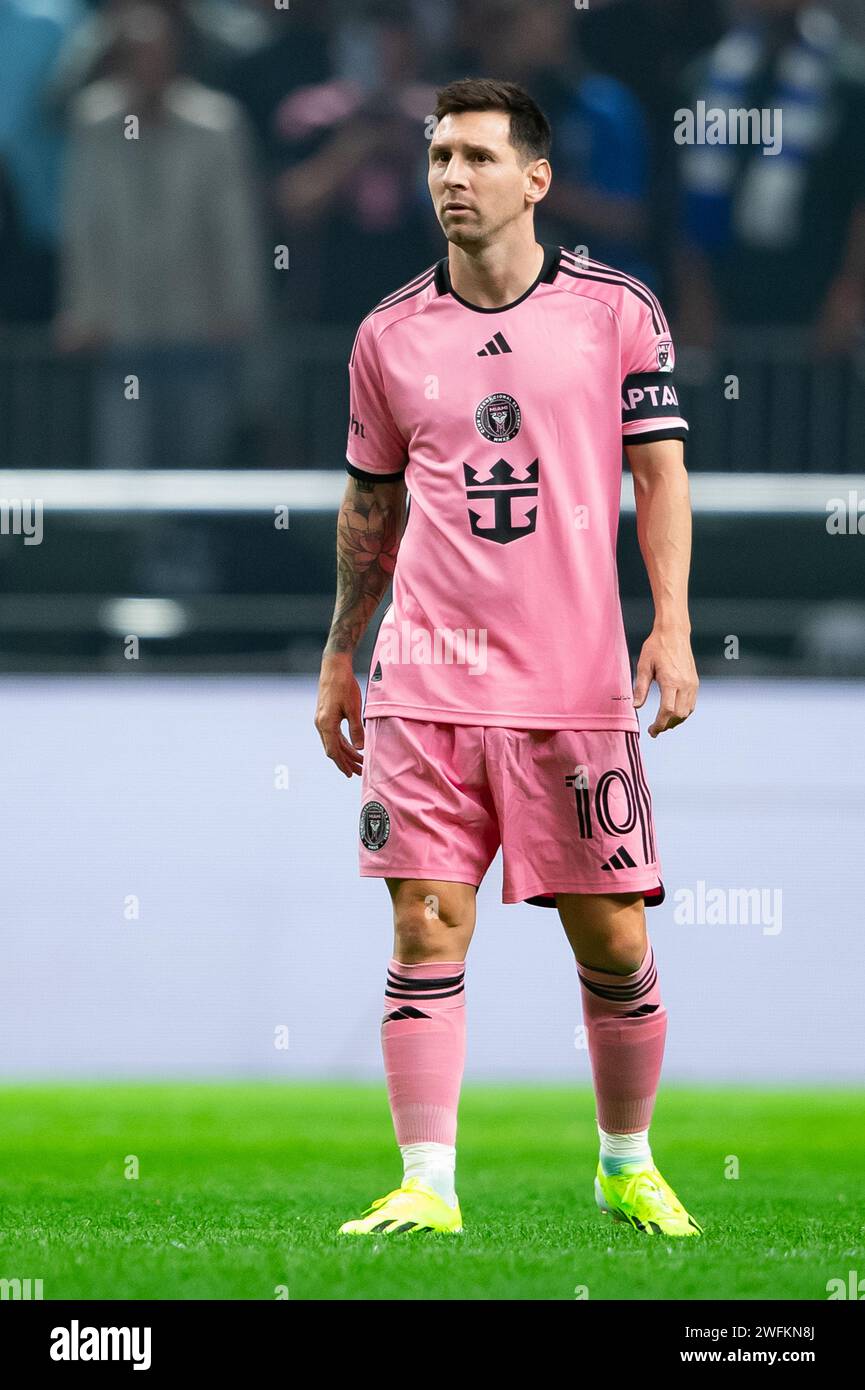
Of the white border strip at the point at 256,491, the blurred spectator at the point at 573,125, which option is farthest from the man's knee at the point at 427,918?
the blurred spectator at the point at 573,125

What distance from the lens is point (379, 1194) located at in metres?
3.63

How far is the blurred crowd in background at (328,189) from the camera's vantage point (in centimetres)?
760

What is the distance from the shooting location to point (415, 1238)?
282 cm

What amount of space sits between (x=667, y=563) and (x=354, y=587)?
477 millimetres

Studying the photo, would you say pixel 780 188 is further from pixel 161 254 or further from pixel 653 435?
pixel 653 435

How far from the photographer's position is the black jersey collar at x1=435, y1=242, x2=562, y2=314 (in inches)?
122

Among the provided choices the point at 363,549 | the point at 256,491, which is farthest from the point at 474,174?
the point at 256,491

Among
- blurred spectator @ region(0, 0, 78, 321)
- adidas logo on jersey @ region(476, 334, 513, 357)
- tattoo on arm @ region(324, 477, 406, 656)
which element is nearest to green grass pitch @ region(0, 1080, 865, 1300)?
tattoo on arm @ region(324, 477, 406, 656)

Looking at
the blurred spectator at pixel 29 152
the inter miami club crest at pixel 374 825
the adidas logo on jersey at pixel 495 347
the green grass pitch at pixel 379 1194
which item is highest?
the blurred spectator at pixel 29 152

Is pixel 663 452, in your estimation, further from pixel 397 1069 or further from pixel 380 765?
pixel 397 1069

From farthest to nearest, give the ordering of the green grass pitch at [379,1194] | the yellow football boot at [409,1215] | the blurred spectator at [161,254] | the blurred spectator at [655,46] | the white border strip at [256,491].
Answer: the blurred spectator at [655,46] → the blurred spectator at [161,254] → the white border strip at [256,491] → the yellow football boot at [409,1215] → the green grass pitch at [379,1194]

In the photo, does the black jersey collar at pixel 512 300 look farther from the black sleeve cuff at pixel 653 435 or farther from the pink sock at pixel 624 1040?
the pink sock at pixel 624 1040

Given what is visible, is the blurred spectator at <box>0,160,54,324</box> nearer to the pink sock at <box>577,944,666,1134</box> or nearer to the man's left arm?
the man's left arm

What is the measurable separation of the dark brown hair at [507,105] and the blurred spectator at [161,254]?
435 cm
